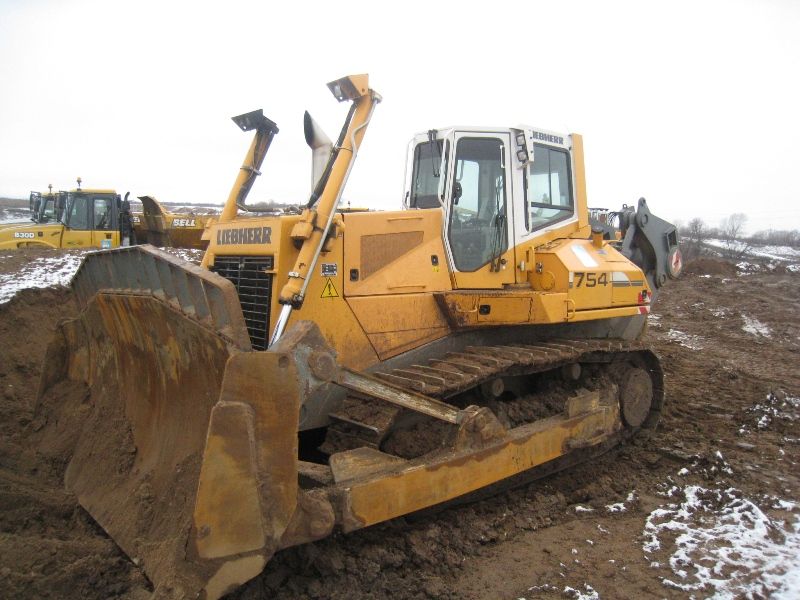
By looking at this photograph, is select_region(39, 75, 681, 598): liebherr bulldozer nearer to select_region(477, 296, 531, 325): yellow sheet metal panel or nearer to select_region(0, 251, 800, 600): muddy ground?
select_region(477, 296, 531, 325): yellow sheet metal panel

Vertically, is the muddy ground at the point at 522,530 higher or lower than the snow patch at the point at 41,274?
lower

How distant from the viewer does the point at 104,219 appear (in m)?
16.3

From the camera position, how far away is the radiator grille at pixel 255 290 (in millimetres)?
4180

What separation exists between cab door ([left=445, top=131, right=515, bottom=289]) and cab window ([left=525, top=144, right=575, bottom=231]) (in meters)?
0.30

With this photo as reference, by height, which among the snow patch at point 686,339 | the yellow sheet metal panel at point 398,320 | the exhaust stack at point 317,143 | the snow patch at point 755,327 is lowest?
the snow patch at point 686,339

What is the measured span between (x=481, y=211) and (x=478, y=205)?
5 centimetres

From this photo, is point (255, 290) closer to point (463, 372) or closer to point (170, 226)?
point (463, 372)

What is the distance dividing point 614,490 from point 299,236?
329 cm

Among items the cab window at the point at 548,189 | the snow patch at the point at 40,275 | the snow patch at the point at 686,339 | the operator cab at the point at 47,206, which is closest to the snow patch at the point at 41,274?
the snow patch at the point at 40,275

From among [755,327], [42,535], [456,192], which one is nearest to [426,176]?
[456,192]

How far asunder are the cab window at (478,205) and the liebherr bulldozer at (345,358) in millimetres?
17

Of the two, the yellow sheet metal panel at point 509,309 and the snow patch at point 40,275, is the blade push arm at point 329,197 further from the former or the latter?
the snow patch at point 40,275

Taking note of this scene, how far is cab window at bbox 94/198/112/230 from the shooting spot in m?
16.2

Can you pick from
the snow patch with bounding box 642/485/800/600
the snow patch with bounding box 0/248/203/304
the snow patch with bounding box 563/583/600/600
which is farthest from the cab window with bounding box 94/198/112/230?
the snow patch with bounding box 563/583/600/600
